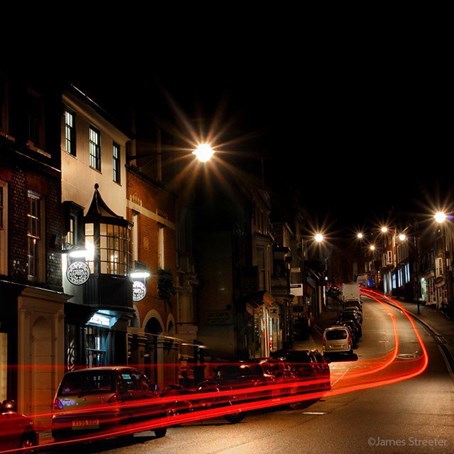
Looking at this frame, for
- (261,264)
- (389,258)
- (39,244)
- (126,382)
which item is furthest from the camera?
(389,258)

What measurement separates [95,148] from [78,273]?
Result: 556 centimetres

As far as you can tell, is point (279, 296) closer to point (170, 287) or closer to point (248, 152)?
point (248, 152)

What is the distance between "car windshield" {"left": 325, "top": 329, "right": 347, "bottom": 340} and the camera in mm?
50938

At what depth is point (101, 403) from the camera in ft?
56.2

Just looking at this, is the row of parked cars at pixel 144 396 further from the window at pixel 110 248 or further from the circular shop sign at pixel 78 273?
the window at pixel 110 248

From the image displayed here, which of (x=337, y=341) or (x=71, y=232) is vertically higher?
(x=71, y=232)

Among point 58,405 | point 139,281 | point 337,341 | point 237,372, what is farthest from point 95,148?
point 337,341

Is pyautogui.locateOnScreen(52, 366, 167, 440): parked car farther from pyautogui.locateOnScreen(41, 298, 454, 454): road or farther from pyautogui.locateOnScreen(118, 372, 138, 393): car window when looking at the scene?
pyautogui.locateOnScreen(41, 298, 454, 454): road

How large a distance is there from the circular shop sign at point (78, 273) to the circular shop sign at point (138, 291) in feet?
15.3

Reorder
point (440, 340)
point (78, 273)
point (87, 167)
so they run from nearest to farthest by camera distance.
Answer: point (78, 273) → point (87, 167) → point (440, 340)

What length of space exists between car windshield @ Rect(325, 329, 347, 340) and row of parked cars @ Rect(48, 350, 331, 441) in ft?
81.2

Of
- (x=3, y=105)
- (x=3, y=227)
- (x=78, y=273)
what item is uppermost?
(x=3, y=105)

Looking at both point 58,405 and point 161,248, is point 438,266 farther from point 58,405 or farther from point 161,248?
point 58,405

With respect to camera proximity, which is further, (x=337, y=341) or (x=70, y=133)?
(x=337, y=341)
